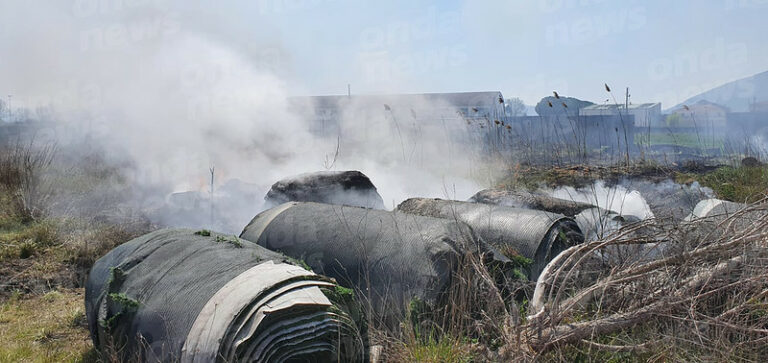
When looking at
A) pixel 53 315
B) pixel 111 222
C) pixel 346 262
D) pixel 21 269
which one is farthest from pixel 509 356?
pixel 111 222

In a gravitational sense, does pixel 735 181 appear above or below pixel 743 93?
below

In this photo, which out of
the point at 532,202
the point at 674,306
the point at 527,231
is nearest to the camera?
the point at 674,306

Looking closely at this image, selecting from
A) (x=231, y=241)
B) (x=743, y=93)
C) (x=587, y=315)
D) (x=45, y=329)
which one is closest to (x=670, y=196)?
(x=587, y=315)

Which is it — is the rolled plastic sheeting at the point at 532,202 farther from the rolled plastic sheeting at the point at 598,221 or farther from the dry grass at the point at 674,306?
the dry grass at the point at 674,306

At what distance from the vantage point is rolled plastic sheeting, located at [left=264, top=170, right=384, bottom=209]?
750 centimetres

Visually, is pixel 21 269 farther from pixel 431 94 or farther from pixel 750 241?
pixel 431 94

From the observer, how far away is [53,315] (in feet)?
16.7

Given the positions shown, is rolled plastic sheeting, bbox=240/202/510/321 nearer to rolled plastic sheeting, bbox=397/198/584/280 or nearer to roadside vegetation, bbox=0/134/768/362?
roadside vegetation, bbox=0/134/768/362

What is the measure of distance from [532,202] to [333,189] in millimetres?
2631

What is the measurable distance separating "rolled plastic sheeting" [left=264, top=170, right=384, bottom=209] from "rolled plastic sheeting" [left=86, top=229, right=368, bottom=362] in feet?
11.8

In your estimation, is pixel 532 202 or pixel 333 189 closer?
pixel 532 202

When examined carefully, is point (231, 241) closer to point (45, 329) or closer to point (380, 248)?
point (380, 248)

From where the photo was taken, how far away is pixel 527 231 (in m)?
5.03

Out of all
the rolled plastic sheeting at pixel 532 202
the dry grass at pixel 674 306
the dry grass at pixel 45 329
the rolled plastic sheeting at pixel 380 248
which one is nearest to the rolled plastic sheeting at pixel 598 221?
the rolled plastic sheeting at pixel 532 202
